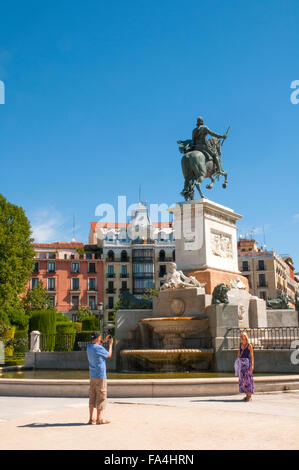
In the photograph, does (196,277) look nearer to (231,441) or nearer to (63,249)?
(231,441)

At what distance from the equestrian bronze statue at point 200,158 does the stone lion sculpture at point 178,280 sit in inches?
143

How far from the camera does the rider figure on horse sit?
2136 centimetres

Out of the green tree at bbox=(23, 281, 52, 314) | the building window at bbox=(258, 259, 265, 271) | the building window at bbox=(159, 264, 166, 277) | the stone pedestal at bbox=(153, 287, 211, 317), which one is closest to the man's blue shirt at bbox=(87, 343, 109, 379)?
the stone pedestal at bbox=(153, 287, 211, 317)

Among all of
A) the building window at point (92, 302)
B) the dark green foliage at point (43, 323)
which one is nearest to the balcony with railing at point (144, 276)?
the building window at point (92, 302)

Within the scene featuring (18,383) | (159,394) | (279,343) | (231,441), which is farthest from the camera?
(279,343)

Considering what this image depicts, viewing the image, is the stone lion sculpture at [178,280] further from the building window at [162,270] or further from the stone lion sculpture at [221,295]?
the building window at [162,270]

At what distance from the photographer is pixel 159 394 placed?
10.8 meters

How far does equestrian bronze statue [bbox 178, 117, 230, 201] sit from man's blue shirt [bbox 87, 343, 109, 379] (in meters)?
12.9

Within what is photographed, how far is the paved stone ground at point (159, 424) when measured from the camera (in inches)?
241

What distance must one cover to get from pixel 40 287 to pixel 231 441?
70.2m

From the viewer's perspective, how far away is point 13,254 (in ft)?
142

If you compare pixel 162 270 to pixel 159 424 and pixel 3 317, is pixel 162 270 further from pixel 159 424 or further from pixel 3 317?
pixel 159 424
